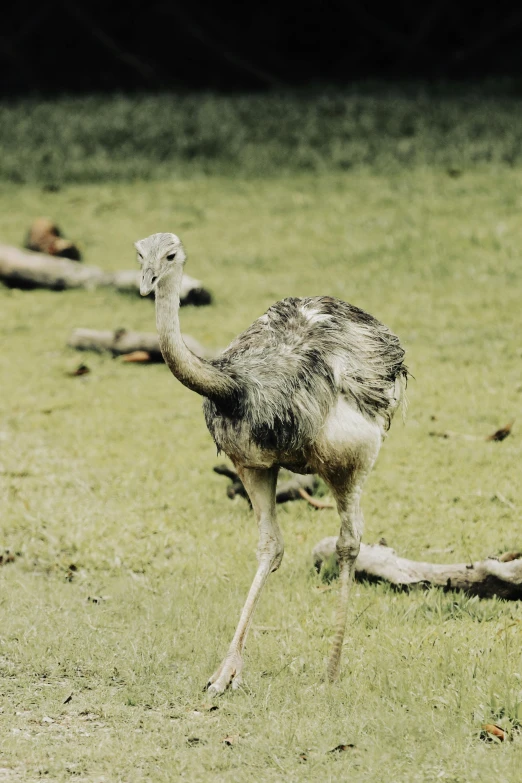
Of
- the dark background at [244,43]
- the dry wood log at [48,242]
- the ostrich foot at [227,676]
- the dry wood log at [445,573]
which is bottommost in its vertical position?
the ostrich foot at [227,676]

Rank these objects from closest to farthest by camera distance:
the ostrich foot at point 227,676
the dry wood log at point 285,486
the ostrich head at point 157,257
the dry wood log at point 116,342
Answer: the ostrich head at point 157,257, the ostrich foot at point 227,676, the dry wood log at point 285,486, the dry wood log at point 116,342

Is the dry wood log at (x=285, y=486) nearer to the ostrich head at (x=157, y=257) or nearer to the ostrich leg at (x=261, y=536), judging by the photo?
the ostrich leg at (x=261, y=536)

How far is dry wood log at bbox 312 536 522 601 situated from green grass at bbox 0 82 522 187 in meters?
8.16

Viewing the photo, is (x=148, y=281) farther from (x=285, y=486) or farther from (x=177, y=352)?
(x=285, y=486)

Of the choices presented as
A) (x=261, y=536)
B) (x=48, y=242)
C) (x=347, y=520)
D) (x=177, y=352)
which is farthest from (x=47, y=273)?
(x=177, y=352)

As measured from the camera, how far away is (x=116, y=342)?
9.32m

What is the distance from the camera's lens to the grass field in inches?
171

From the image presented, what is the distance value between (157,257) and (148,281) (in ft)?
0.40

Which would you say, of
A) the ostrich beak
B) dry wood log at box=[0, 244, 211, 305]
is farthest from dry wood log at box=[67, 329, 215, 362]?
the ostrich beak

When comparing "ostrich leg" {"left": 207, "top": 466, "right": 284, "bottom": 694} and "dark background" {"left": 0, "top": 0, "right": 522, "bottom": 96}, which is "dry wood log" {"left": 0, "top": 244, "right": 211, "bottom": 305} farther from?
"dark background" {"left": 0, "top": 0, "right": 522, "bottom": 96}

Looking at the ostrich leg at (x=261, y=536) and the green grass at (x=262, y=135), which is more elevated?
the green grass at (x=262, y=135)

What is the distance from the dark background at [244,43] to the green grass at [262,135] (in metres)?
1.45

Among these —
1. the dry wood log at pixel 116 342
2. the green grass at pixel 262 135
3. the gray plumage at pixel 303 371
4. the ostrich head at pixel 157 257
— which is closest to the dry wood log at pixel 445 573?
the gray plumage at pixel 303 371

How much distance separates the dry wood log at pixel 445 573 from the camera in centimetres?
550
